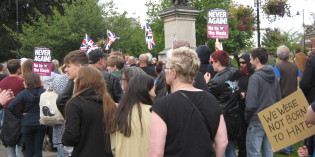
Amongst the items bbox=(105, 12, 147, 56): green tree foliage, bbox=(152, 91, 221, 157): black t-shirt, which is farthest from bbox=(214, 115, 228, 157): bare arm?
bbox=(105, 12, 147, 56): green tree foliage

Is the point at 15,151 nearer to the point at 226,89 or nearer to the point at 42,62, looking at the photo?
the point at 42,62

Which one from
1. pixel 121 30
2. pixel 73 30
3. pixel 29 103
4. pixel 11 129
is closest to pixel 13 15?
pixel 73 30

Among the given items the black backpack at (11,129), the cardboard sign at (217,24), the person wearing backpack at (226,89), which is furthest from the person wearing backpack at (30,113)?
the cardboard sign at (217,24)

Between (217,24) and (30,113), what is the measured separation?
454 cm

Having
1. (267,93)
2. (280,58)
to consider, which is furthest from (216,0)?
(267,93)

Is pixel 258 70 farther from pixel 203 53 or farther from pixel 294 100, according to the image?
pixel 294 100

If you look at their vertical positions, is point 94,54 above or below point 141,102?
above

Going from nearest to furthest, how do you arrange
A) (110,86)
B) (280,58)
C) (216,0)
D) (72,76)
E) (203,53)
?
(72,76) → (110,86) → (203,53) → (280,58) → (216,0)

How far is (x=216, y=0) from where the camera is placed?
39.6 m

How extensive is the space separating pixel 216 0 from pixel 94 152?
37.7m

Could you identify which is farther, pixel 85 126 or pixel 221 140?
pixel 85 126

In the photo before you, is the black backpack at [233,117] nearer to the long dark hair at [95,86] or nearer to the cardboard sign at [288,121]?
the cardboard sign at [288,121]

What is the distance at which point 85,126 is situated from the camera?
3.68m

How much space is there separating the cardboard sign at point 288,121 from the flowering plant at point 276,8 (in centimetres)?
1478
